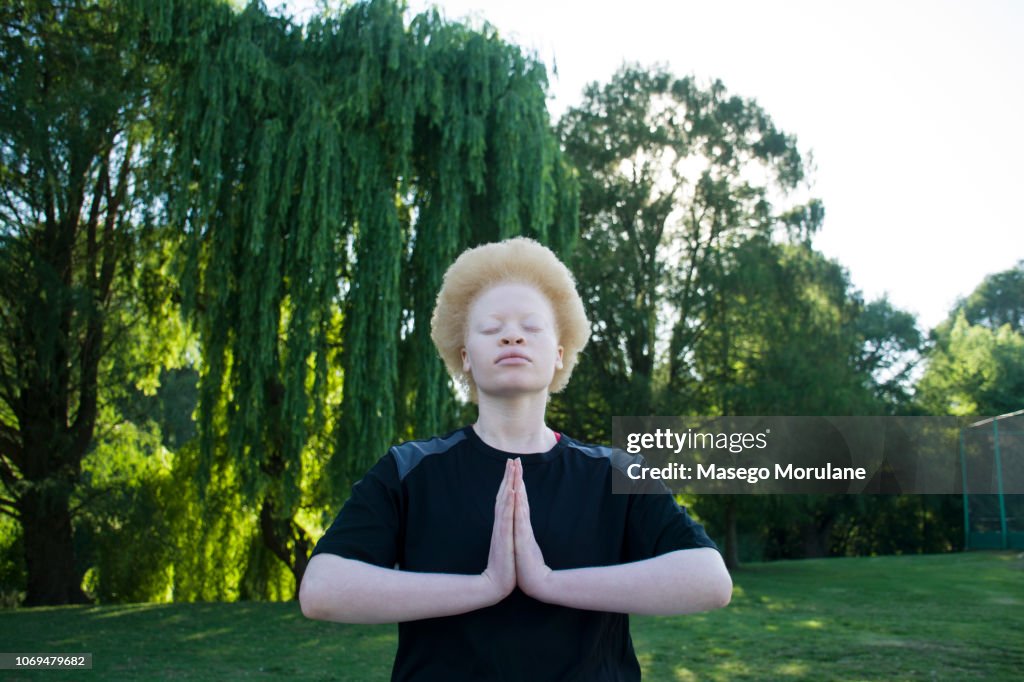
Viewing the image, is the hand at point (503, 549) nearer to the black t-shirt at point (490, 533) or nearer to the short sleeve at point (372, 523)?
the black t-shirt at point (490, 533)

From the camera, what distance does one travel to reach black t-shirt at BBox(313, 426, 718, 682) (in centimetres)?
162

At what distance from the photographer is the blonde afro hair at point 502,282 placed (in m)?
1.94

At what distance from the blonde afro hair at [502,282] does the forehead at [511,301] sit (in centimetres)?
1

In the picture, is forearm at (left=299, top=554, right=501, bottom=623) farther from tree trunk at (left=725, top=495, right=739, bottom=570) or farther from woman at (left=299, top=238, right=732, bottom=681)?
tree trunk at (left=725, top=495, right=739, bottom=570)

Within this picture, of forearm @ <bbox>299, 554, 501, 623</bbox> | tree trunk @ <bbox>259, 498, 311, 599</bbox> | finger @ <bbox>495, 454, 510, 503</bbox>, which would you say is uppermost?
finger @ <bbox>495, 454, 510, 503</bbox>

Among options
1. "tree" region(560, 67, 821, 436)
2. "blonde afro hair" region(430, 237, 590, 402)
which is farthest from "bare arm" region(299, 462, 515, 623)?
"tree" region(560, 67, 821, 436)

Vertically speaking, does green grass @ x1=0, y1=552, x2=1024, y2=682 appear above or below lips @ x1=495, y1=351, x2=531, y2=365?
below

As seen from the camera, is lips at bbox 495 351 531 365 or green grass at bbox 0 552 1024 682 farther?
green grass at bbox 0 552 1024 682

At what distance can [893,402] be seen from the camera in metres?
22.1

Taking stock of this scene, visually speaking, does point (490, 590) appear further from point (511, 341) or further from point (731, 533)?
point (731, 533)

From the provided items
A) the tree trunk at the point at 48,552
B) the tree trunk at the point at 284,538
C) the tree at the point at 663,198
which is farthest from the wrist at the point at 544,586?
the tree at the point at 663,198

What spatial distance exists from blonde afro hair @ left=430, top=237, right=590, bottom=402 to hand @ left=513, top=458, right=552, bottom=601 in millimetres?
427

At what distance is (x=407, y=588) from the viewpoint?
1.56 meters

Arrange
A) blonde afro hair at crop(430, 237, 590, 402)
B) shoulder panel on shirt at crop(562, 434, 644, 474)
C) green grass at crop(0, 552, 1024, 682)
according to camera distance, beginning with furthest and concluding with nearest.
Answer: green grass at crop(0, 552, 1024, 682) < blonde afro hair at crop(430, 237, 590, 402) < shoulder panel on shirt at crop(562, 434, 644, 474)
